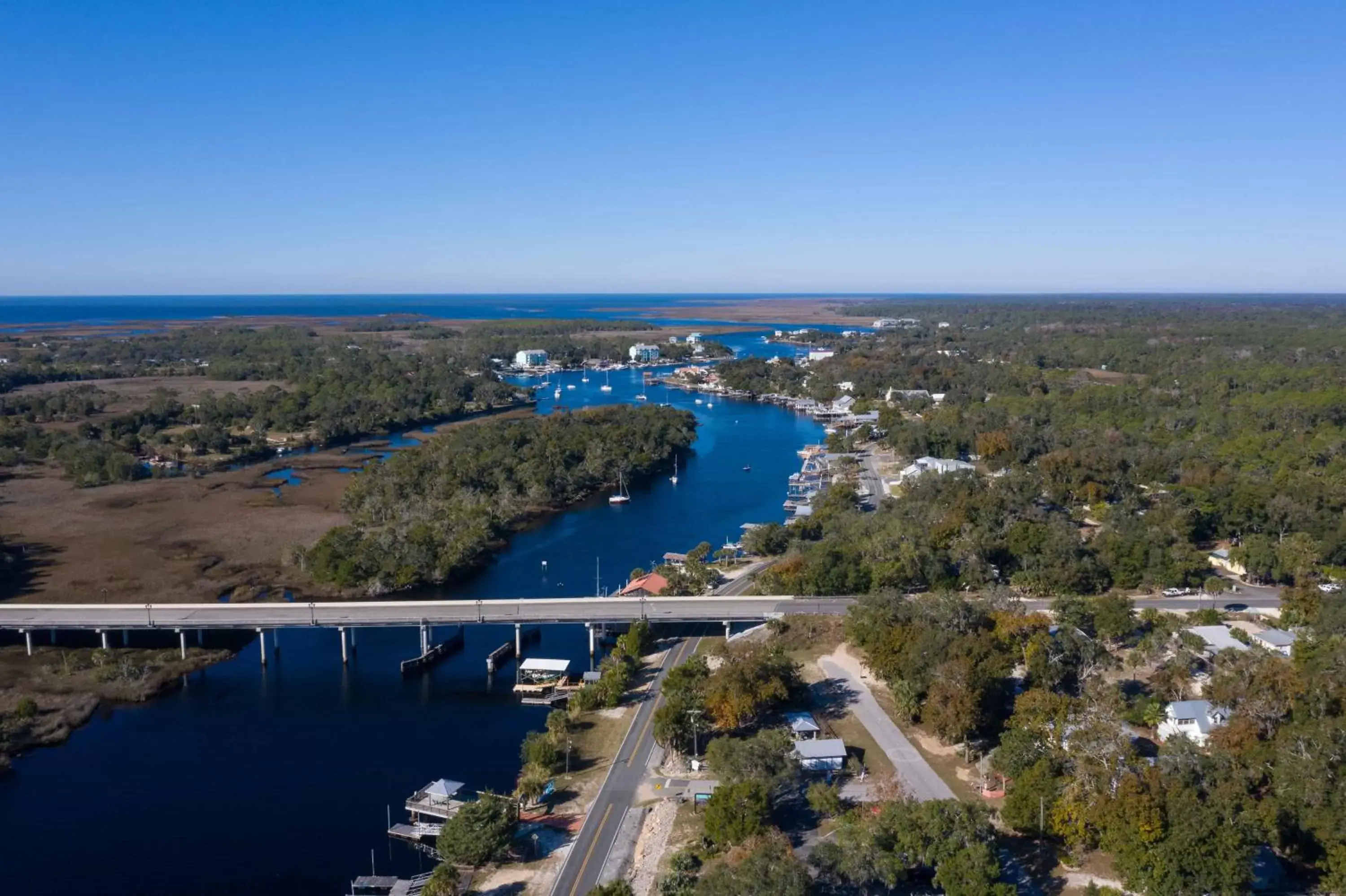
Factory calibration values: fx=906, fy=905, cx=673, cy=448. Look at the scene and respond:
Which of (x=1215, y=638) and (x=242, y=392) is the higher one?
(x=242, y=392)

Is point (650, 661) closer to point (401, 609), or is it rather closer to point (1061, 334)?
point (401, 609)

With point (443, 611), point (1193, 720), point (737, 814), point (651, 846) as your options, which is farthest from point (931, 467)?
point (651, 846)

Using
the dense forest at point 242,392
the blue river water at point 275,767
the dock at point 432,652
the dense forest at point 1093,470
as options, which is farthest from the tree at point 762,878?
Answer: the dense forest at point 242,392

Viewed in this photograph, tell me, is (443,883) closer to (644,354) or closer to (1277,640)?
(1277,640)

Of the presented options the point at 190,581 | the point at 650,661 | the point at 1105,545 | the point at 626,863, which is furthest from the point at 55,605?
the point at 1105,545

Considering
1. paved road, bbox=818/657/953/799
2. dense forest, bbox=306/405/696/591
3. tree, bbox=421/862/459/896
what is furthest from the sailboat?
tree, bbox=421/862/459/896

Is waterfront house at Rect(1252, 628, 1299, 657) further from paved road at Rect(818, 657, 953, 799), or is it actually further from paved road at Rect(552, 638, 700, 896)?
paved road at Rect(552, 638, 700, 896)
